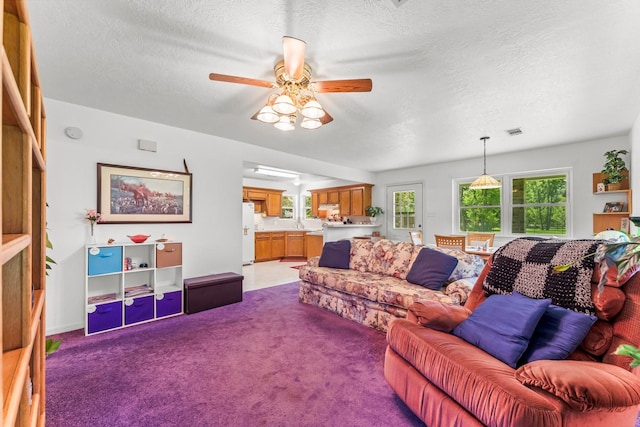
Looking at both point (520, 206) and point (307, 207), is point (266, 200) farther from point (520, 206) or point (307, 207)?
point (520, 206)

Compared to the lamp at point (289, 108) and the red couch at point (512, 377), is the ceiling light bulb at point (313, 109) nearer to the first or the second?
the lamp at point (289, 108)

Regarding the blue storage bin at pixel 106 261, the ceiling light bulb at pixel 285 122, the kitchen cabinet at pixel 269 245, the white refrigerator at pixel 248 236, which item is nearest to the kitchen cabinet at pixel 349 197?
the kitchen cabinet at pixel 269 245

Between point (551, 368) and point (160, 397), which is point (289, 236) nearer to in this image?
point (160, 397)

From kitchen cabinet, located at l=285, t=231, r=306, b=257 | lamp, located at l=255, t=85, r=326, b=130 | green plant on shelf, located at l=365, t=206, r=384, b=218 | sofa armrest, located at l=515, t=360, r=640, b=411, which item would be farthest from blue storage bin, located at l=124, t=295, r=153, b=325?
green plant on shelf, located at l=365, t=206, r=384, b=218

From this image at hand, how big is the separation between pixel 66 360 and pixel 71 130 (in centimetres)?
217

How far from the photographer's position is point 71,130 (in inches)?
115

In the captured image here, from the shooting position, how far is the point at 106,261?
2.93m

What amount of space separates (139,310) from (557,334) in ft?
11.8

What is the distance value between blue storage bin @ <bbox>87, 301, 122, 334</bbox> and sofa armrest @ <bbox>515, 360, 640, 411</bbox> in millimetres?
3461

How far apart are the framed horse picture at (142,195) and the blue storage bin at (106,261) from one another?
1.23 feet

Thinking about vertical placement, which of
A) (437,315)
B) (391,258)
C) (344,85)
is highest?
(344,85)

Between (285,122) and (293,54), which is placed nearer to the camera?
(293,54)

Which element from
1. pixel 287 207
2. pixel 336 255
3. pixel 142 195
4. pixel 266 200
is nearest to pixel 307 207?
pixel 287 207

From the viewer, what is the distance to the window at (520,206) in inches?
185
